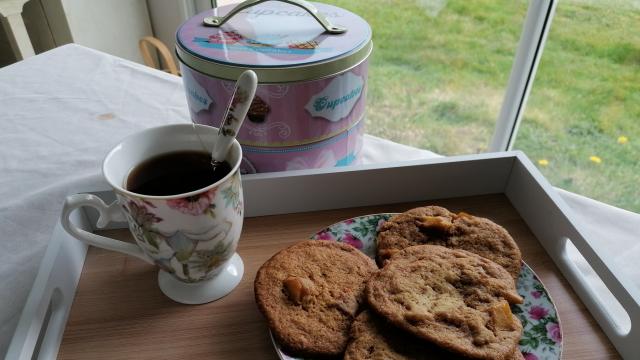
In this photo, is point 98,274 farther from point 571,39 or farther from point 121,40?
point 571,39

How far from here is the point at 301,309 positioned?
425 mm

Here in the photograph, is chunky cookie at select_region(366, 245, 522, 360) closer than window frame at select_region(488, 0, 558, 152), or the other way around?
chunky cookie at select_region(366, 245, 522, 360)

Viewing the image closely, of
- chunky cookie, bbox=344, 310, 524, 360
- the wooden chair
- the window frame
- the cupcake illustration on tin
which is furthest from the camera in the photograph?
the wooden chair

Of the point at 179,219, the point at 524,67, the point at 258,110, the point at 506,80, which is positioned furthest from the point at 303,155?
the point at 506,80

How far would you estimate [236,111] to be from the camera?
418 mm

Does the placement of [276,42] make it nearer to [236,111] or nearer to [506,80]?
[236,111]

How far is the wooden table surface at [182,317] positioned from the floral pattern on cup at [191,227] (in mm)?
44

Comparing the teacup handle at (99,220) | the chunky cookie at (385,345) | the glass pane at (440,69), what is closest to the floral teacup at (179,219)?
the teacup handle at (99,220)

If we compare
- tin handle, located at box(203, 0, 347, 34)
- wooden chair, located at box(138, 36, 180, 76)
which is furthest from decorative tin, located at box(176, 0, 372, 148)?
wooden chair, located at box(138, 36, 180, 76)

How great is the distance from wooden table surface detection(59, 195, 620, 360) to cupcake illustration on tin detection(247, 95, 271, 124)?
0.13 meters

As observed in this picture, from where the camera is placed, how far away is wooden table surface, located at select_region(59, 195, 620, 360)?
16.8 inches

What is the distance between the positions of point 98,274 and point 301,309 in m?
0.22

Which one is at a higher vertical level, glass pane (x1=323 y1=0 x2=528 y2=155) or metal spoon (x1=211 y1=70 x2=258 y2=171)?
metal spoon (x1=211 y1=70 x2=258 y2=171)

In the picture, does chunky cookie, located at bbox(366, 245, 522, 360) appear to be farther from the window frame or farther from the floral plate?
the window frame
